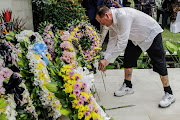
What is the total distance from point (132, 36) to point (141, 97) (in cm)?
98

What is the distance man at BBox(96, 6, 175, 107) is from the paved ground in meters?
0.14

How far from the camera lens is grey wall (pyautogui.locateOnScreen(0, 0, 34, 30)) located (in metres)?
3.60

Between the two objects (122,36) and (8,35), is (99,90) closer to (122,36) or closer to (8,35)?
(122,36)

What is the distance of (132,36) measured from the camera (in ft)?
9.78

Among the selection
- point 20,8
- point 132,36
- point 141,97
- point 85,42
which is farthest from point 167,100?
point 20,8

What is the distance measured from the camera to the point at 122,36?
271cm

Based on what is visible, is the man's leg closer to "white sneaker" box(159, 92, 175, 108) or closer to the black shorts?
the black shorts

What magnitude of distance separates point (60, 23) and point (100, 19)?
1.95m

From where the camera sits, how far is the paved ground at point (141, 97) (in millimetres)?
2938

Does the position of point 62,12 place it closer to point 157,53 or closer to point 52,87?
point 157,53

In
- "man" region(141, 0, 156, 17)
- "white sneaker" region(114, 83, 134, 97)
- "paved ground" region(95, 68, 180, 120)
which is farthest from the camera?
"man" region(141, 0, 156, 17)

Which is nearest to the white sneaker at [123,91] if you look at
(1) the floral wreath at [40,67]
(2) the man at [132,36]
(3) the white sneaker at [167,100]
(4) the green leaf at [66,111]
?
(2) the man at [132,36]

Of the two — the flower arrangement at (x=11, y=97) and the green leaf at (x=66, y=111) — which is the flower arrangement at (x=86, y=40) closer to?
the green leaf at (x=66, y=111)

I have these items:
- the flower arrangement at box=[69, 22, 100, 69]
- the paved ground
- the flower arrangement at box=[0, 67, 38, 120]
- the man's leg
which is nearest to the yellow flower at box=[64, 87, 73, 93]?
the flower arrangement at box=[0, 67, 38, 120]
